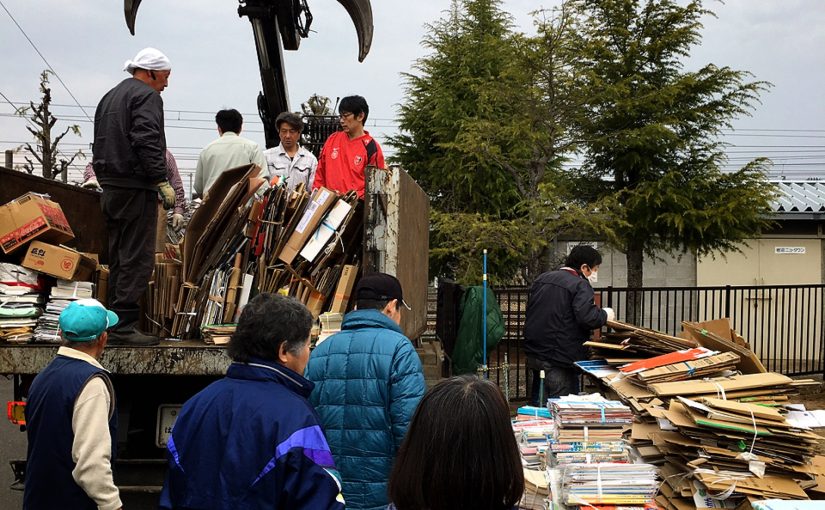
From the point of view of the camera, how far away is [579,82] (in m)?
13.5

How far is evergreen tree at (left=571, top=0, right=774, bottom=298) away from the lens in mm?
14296

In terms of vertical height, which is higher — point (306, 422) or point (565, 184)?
point (565, 184)

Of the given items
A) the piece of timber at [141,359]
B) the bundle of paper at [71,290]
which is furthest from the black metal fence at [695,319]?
the bundle of paper at [71,290]

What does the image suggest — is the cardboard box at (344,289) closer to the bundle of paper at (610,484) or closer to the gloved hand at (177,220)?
the bundle of paper at (610,484)

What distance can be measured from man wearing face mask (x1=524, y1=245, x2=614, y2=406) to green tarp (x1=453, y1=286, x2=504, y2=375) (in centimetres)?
212

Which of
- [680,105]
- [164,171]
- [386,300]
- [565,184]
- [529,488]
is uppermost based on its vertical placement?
[680,105]

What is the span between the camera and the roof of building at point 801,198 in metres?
18.6

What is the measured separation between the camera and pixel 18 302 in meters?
4.64

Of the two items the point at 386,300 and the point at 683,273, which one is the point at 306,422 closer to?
the point at 386,300

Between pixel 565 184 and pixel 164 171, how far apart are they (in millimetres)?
11477

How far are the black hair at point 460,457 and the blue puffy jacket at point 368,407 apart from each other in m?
1.43

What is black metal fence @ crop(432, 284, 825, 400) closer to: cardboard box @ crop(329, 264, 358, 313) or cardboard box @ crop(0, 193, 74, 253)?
cardboard box @ crop(329, 264, 358, 313)

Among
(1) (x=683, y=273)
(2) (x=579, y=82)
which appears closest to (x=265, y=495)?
(2) (x=579, y=82)

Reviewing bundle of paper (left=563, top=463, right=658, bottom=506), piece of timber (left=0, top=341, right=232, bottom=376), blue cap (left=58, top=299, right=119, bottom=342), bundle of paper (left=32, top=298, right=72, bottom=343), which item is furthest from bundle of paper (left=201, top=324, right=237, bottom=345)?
bundle of paper (left=563, top=463, right=658, bottom=506)
